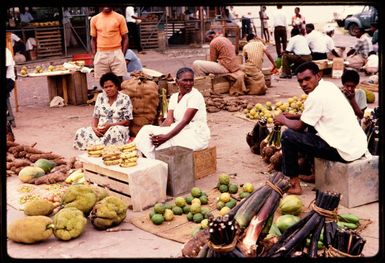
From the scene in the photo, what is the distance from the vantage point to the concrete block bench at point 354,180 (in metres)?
5.23

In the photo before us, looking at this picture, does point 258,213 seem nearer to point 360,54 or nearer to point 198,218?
point 198,218

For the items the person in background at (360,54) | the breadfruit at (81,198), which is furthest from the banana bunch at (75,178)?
the person in background at (360,54)

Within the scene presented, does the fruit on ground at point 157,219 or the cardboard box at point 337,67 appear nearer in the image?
the fruit on ground at point 157,219

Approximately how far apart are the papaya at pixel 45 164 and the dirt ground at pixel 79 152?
374 mm

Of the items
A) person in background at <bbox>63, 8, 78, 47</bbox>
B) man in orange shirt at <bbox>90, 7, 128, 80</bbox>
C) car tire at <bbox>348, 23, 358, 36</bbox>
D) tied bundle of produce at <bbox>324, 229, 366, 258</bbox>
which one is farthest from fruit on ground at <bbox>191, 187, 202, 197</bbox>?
car tire at <bbox>348, 23, 358, 36</bbox>

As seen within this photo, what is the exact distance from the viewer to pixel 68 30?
779 inches

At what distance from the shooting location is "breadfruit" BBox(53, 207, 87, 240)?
461 cm

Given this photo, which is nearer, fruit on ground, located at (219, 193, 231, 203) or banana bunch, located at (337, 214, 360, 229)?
banana bunch, located at (337, 214, 360, 229)

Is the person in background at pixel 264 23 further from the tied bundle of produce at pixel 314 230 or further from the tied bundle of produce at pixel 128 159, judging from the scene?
the tied bundle of produce at pixel 314 230

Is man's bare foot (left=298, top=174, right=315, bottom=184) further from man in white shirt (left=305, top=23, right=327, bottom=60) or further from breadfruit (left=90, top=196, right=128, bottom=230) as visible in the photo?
man in white shirt (left=305, top=23, right=327, bottom=60)

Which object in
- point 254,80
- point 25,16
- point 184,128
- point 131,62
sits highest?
point 25,16

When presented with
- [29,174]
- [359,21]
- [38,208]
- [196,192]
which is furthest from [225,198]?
[359,21]

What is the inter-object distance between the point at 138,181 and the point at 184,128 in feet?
3.79

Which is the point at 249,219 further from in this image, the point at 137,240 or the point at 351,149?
the point at 351,149
